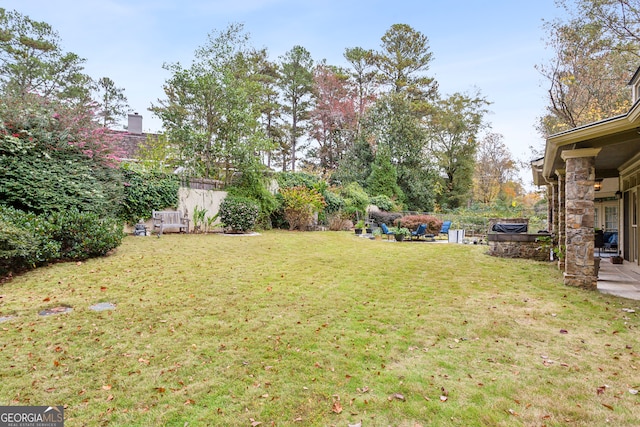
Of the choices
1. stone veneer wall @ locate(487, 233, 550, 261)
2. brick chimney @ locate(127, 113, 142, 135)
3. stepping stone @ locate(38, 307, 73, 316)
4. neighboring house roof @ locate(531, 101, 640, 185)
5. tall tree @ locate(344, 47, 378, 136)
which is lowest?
stepping stone @ locate(38, 307, 73, 316)

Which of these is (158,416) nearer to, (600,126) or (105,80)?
(600,126)

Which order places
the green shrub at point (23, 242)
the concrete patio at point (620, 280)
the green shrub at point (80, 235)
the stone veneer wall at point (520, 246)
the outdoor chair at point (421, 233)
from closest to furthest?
the green shrub at point (23, 242)
the concrete patio at point (620, 280)
the green shrub at point (80, 235)
the stone veneer wall at point (520, 246)
the outdoor chair at point (421, 233)

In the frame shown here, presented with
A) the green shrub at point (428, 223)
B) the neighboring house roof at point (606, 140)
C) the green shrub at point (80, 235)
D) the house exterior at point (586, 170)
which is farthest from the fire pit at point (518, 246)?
the green shrub at point (80, 235)

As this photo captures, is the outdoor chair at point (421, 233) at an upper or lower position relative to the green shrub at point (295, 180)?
lower

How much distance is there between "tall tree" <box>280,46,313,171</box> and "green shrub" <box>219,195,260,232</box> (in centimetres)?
1394

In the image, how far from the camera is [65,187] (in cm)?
718

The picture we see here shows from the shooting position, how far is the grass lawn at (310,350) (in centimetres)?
229

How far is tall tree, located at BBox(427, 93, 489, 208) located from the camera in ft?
82.4

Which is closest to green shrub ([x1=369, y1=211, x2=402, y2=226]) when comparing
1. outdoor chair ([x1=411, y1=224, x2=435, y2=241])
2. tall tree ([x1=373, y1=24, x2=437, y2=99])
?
outdoor chair ([x1=411, y1=224, x2=435, y2=241])

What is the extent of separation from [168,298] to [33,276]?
2.74 metres

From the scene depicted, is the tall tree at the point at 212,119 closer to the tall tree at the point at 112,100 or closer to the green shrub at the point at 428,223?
the green shrub at the point at 428,223

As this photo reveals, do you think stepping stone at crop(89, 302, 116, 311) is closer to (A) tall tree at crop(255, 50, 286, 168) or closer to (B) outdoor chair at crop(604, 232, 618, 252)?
(B) outdoor chair at crop(604, 232, 618, 252)

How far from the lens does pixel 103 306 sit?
4.17 m

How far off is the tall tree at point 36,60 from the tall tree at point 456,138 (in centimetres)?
2304
